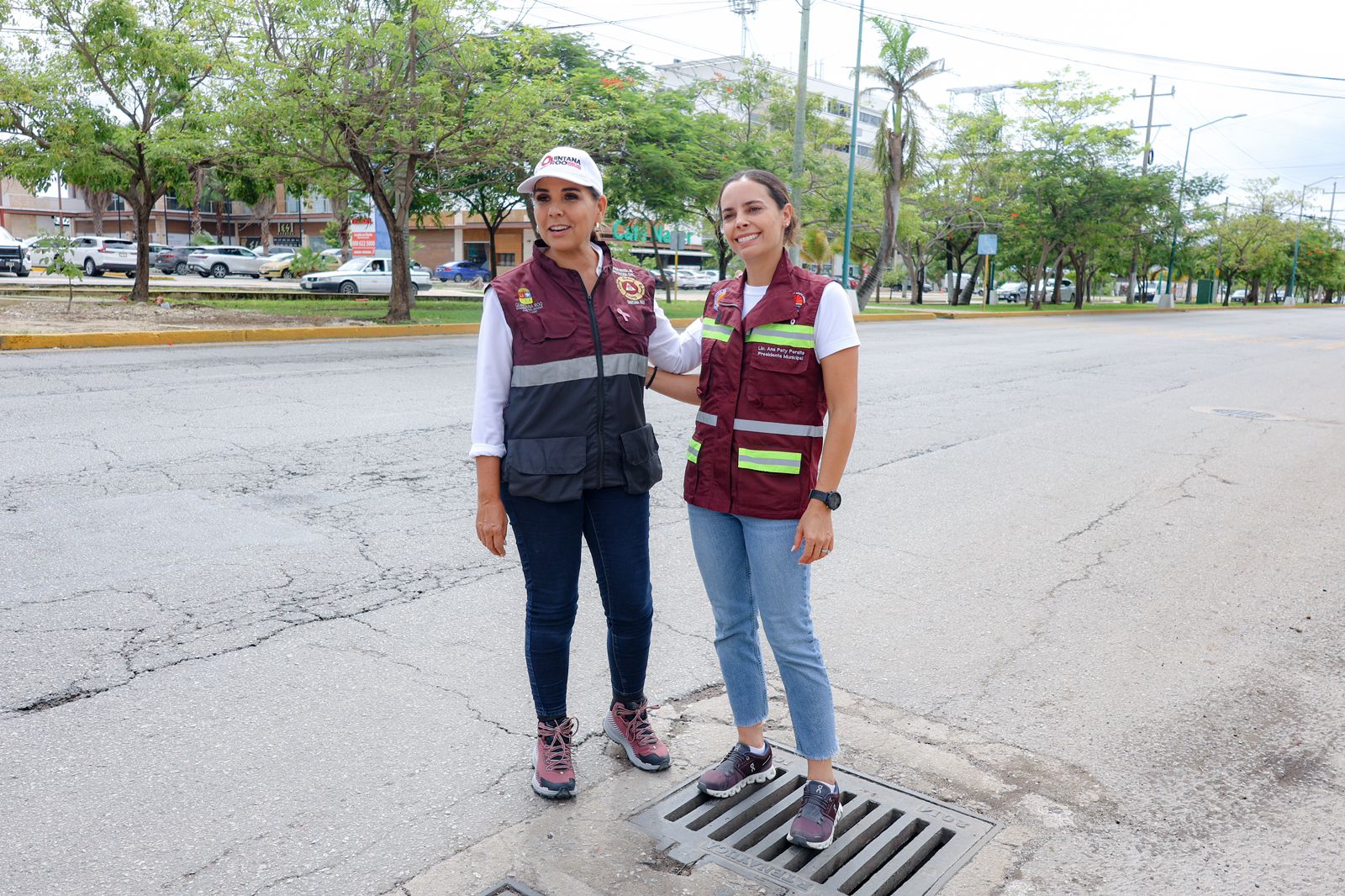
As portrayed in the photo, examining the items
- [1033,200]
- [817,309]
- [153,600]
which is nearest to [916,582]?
[817,309]

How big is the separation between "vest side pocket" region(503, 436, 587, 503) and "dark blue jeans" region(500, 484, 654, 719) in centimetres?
5

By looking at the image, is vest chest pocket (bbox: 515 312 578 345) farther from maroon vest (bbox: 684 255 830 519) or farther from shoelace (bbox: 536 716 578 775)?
shoelace (bbox: 536 716 578 775)

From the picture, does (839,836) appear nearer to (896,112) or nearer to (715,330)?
(715,330)

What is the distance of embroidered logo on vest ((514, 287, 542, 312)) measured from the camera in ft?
9.44

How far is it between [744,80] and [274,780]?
36.1 m

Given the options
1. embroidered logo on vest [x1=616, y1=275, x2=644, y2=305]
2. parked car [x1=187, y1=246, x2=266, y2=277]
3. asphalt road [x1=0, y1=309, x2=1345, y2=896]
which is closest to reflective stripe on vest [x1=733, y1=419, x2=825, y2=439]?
embroidered logo on vest [x1=616, y1=275, x2=644, y2=305]

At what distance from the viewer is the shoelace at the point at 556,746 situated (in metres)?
3.08

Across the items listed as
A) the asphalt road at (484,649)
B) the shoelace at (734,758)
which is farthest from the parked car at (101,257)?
the shoelace at (734,758)

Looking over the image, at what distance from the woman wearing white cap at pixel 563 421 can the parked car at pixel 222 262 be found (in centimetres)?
4773

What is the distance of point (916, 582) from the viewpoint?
513 centimetres

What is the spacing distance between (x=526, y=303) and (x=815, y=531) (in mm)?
1002

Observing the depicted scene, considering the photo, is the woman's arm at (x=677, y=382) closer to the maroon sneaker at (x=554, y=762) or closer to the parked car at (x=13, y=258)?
the maroon sneaker at (x=554, y=762)

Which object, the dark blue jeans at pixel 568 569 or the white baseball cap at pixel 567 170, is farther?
the dark blue jeans at pixel 568 569

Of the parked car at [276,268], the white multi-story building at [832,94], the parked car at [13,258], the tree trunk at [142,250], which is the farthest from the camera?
the white multi-story building at [832,94]
